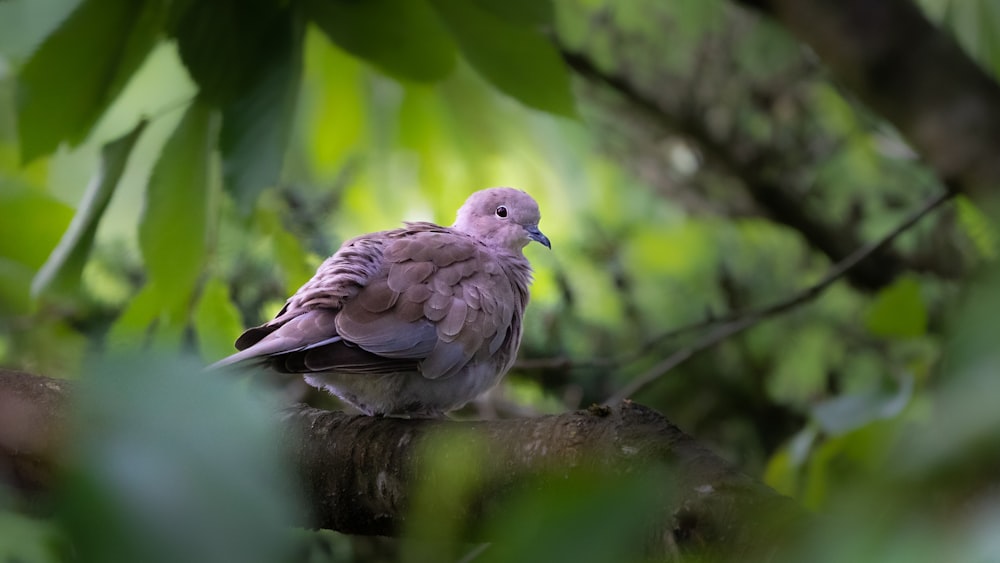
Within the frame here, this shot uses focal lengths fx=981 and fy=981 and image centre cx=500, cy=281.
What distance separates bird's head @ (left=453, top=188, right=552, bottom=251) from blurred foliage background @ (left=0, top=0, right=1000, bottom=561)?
0.05 metres

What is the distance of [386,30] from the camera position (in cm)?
158

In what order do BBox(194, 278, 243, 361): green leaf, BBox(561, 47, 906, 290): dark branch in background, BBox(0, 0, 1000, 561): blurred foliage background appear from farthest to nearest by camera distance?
BBox(561, 47, 906, 290): dark branch in background
BBox(194, 278, 243, 361): green leaf
BBox(0, 0, 1000, 561): blurred foliage background

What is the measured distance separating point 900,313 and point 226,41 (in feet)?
4.77

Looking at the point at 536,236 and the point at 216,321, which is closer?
the point at 216,321

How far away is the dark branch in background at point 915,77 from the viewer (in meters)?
1.66

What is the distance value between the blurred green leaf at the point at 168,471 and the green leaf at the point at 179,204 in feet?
3.81

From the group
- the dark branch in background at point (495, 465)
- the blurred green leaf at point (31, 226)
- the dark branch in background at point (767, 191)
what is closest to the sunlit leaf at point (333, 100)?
the blurred green leaf at point (31, 226)

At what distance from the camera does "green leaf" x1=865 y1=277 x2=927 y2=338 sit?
81.0 inches

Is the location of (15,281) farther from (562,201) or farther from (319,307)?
(562,201)

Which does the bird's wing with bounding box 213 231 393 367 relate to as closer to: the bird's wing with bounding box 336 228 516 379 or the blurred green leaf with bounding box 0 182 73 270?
the bird's wing with bounding box 336 228 516 379

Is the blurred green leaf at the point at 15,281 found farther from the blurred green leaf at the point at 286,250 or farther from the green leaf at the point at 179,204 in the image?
the blurred green leaf at the point at 286,250

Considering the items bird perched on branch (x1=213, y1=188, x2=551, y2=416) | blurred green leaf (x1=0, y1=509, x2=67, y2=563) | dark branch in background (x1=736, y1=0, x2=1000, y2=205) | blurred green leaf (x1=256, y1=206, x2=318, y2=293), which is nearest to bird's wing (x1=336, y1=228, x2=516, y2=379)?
bird perched on branch (x1=213, y1=188, x2=551, y2=416)

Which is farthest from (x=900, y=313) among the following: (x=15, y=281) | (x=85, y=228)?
(x=15, y=281)

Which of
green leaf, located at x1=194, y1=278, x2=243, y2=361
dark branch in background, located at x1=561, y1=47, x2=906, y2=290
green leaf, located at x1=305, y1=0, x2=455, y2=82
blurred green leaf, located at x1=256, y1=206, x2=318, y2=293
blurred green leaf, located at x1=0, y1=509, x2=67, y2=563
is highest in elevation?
dark branch in background, located at x1=561, y1=47, x2=906, y2=290
